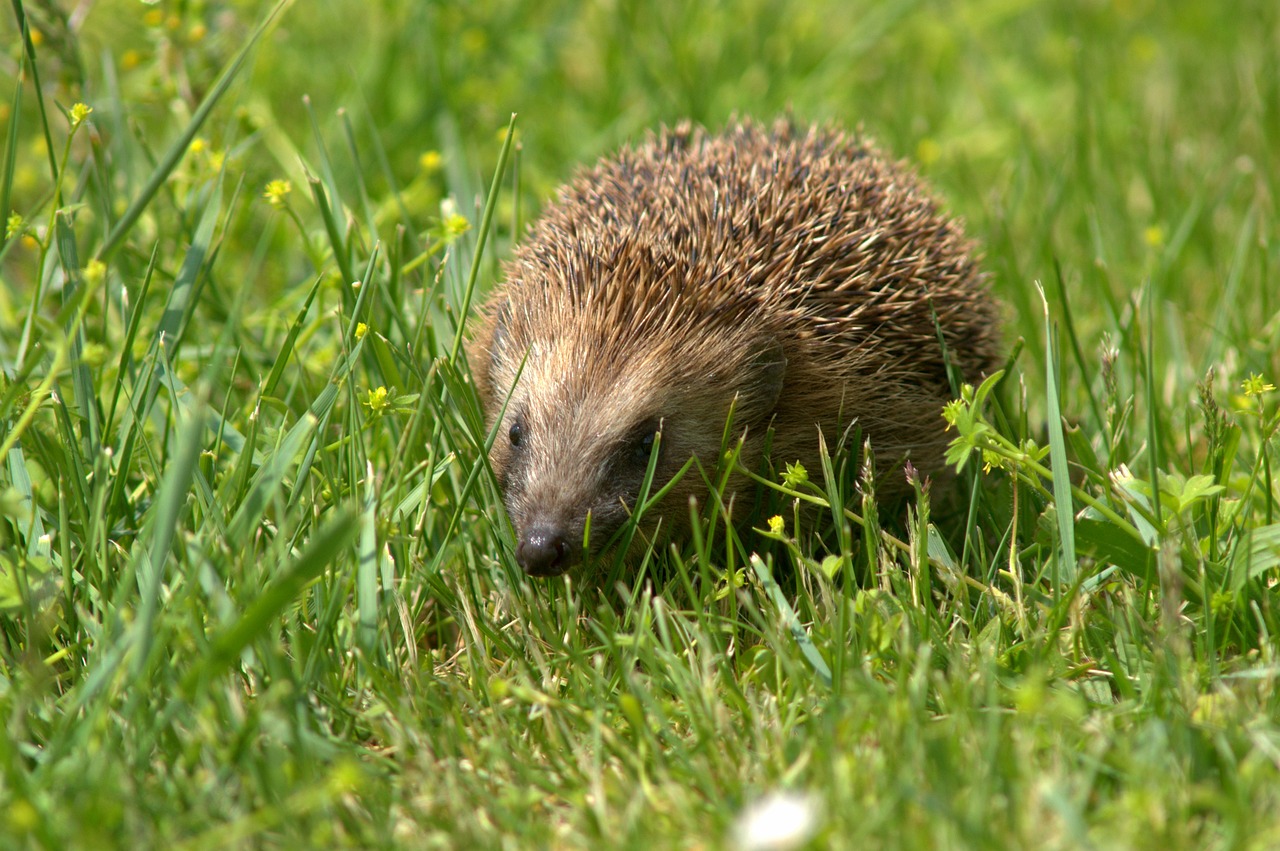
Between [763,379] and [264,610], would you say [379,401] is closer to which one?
[264,610]

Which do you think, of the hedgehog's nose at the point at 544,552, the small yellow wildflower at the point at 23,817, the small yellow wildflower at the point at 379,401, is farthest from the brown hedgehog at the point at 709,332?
the small yellow wildflower at the point at 23,817

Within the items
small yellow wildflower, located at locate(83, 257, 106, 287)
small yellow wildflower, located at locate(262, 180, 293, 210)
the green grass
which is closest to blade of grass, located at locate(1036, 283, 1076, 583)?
the green grass

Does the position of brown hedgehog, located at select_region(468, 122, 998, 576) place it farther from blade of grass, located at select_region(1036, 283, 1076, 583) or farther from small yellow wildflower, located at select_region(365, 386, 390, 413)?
blade of grass, located at select_region(1036, 283, 1076, 583)

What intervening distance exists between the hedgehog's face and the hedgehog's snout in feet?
0.03

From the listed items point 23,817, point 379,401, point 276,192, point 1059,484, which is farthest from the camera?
point 276,192

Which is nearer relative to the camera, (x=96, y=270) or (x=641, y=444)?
(x=96, y=270)

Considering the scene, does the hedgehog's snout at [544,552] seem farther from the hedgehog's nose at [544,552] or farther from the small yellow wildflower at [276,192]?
the small yellow wildflower at [276,192]

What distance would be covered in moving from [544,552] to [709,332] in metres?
1.02

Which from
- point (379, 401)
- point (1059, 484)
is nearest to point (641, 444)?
point (379, 401)

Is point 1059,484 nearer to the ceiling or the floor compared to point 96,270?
nearer to the floor

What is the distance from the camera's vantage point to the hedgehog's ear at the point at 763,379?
4184 millimetres

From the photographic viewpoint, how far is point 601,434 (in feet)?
12.9

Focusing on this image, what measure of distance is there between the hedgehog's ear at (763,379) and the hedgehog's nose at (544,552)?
868mm

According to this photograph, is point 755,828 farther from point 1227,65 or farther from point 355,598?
point 1227,65
